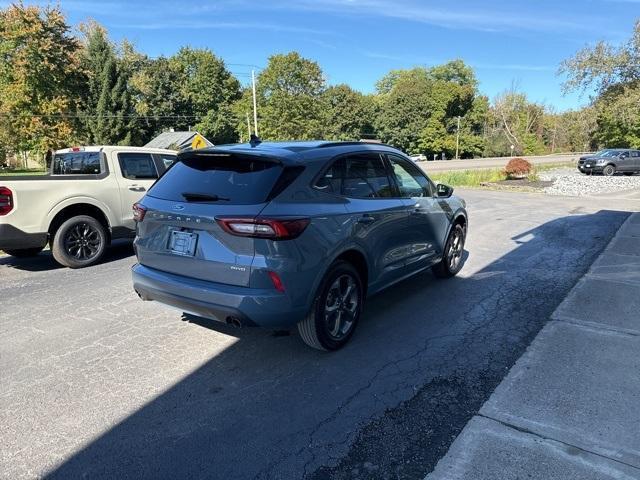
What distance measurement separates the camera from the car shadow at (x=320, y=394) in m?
2.66

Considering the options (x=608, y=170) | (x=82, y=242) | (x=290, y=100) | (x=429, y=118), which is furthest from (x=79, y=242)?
(x=429, y=118)

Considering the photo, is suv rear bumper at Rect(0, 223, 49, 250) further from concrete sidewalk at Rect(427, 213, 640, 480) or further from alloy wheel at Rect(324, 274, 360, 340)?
concrete sidewalk at Rect(427, 213, 640, 480)

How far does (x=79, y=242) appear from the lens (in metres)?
6.96

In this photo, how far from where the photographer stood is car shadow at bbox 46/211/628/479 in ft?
8.72

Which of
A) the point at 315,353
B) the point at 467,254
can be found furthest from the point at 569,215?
the point at 315,353

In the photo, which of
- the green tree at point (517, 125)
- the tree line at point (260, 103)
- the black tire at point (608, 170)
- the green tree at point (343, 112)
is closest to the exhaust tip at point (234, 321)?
the black tire at point (608, 170)

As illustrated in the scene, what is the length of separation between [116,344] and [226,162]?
1.93 meters

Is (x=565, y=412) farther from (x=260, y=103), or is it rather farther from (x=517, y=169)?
(x=260, y=103)

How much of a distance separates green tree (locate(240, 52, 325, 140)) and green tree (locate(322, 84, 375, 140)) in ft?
11.5

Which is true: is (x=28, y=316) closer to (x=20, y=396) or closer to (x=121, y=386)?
(x=20, y=396)

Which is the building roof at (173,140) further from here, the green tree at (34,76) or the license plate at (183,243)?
the license plate at (183,243)

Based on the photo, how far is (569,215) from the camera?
12.6 m

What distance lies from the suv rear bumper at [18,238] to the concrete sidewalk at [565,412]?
20.2 feet

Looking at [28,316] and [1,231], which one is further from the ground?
[1,231]
